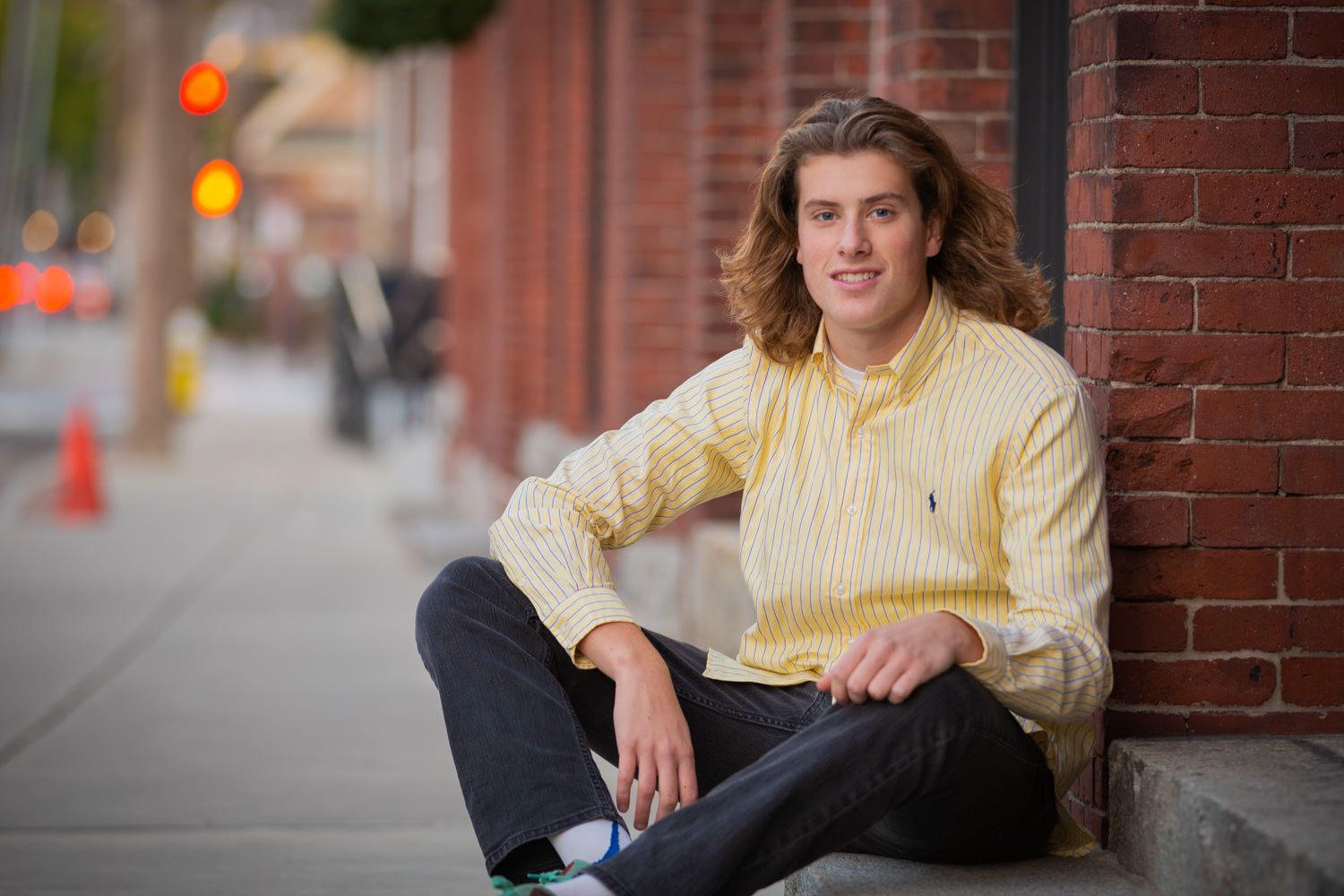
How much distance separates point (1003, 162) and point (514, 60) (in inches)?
295

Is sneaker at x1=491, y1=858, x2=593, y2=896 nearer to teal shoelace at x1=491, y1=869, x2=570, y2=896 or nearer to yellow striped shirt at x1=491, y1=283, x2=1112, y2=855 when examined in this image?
teal shoelace at x1=491, y1=869, x2=570, y2=896

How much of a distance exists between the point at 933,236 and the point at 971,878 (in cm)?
112

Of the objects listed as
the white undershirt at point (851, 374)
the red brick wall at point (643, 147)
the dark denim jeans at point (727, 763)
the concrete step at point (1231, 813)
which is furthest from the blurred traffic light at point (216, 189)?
the concrete step at point (1231, 813)

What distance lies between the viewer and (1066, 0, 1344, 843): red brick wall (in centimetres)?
345

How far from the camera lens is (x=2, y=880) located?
4.34 metres

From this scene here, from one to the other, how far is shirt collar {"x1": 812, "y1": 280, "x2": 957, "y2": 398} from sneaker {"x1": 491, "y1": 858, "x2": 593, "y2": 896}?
99 centimetres

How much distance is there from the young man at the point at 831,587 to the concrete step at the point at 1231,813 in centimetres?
14

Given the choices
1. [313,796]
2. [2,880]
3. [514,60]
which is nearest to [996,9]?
[313,796]

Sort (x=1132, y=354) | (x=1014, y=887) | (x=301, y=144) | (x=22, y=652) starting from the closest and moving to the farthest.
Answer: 1. (x=1014, y=887)
2. (x=1132, y=354)
3. (x=22, y=652)
4. (x=301, y=144)

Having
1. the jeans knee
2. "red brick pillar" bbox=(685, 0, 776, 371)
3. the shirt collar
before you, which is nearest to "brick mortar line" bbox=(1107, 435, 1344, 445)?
the shirt collar

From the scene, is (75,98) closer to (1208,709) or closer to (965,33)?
(965,33)

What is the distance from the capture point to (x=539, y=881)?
10.0ft

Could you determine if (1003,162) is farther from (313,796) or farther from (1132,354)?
(313,796)

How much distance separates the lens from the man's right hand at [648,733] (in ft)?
10.5
